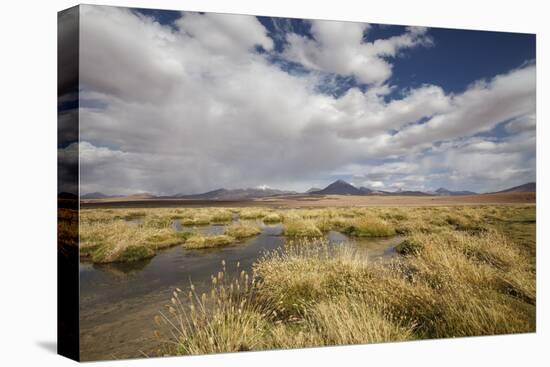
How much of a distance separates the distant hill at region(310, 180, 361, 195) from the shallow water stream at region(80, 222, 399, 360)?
1.68 m

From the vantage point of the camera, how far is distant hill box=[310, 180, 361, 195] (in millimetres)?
8469

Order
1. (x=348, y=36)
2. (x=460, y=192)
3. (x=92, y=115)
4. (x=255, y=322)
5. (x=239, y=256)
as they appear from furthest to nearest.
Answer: (x=460, y=192) < (x=348, y=36) < (x=239, y=256) < (x=255, y=322) < (x=92, y=115)

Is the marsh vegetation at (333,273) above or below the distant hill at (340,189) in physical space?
below

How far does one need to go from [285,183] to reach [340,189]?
1031mm

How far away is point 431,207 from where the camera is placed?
29.1 ft

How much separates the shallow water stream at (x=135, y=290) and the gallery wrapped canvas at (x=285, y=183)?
3 cm

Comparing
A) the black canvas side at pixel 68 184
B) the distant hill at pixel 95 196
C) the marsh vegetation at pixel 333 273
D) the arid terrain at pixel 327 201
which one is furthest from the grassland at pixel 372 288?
the distant hill at pixel 95 196

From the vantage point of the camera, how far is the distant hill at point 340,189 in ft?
27.8

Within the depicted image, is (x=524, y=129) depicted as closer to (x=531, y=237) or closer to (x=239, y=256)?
(x=531, y=237)

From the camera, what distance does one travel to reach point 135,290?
697 centimetres

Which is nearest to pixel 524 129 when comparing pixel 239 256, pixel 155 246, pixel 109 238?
pixel 239 256

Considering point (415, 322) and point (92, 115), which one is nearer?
point (92, 115)

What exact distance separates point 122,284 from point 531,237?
7.46 metres

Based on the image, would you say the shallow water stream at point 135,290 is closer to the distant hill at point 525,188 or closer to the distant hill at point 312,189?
the distant hill at point 312,189
